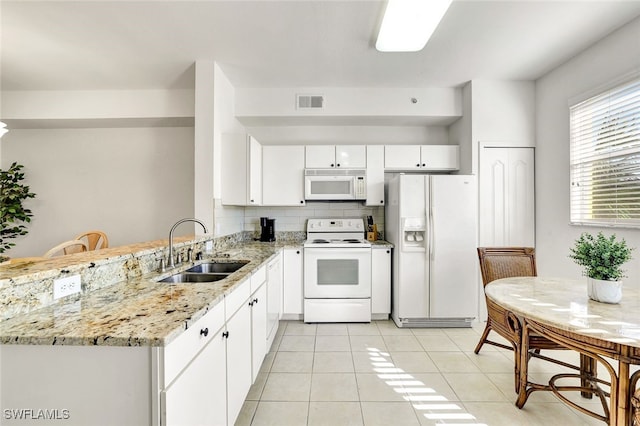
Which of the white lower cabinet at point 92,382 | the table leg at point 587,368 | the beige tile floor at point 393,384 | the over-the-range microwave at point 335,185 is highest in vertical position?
the over-the-range microwave at point 335,185

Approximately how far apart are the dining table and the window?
985 millimetres

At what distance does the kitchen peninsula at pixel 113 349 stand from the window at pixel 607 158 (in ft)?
9.94

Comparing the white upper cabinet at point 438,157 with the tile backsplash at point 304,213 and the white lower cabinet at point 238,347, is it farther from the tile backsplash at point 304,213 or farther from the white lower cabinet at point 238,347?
the white lower cabinet at point 238,347

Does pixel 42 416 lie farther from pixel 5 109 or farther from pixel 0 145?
pixel 0 145

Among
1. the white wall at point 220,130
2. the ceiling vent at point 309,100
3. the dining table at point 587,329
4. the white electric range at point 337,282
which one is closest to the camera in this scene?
the dining table at point 587,329

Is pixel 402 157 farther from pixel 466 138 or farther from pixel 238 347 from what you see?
pixel 238 347

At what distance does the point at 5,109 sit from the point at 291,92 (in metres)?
3.47

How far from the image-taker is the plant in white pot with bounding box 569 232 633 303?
4.78 ft

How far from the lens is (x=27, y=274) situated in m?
1.08

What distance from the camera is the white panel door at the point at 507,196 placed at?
10.6 ft

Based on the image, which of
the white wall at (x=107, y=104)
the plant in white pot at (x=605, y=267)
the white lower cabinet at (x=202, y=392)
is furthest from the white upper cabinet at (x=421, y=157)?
the white lower cabinet at (x=202, y=392)

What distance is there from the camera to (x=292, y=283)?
3176 millimetres

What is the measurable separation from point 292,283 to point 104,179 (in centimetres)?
301

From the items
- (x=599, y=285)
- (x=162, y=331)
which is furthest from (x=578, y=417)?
(x=162, y=331)
